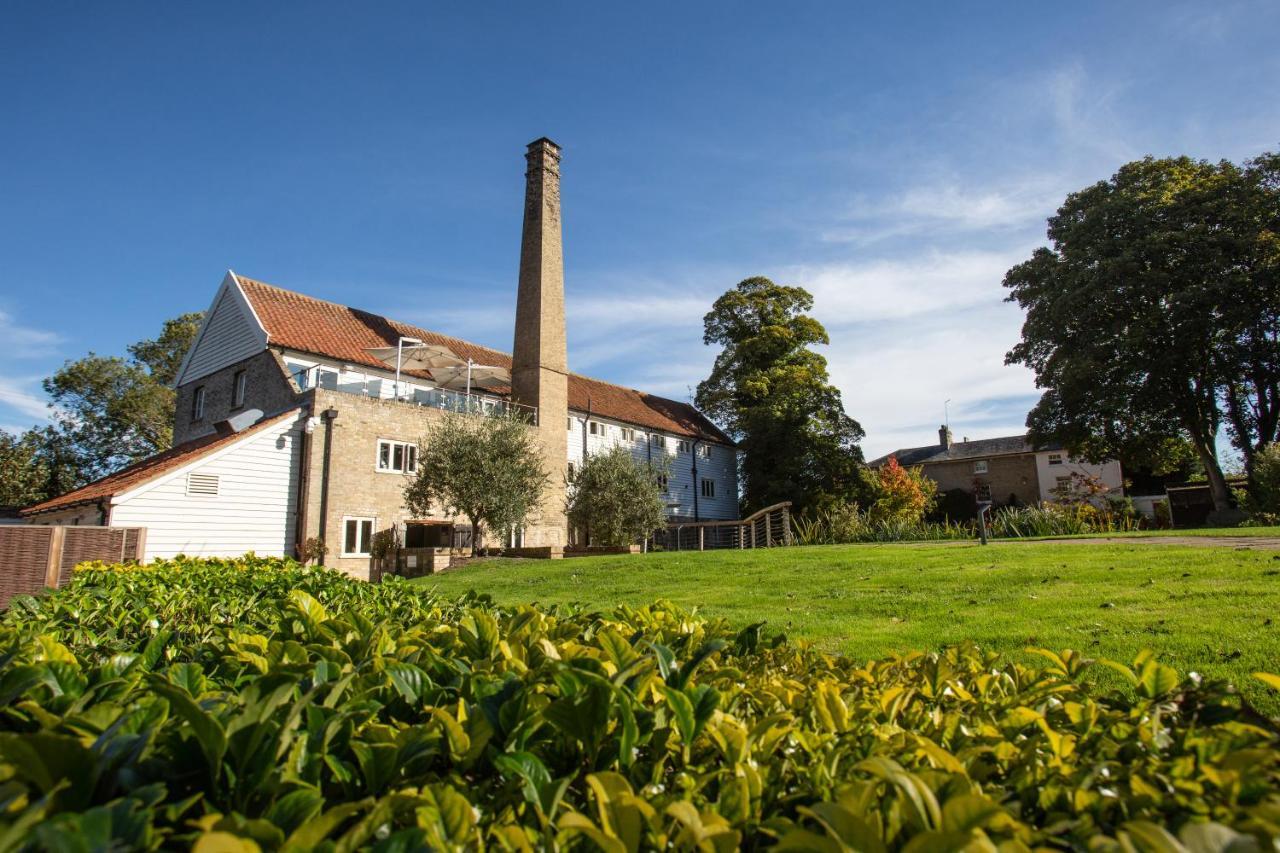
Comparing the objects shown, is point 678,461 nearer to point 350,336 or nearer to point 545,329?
point 545,329

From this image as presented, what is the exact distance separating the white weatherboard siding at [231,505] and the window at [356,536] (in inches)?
60.4

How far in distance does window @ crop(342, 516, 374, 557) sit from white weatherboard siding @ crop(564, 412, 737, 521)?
9.57 meters

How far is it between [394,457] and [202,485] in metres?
5.70

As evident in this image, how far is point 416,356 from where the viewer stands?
84.9ft

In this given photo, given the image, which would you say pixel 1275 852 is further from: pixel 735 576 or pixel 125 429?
pixel 125 429

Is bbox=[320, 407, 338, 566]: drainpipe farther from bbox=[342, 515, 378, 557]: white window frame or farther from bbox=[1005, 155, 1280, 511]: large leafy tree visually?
bbox=[1005, 155, 1280, 511]: large leafy tree

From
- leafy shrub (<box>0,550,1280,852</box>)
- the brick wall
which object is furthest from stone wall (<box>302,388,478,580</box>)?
leafy shrub (<box>0,550,1280,852</box>)

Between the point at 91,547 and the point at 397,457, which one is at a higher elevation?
the point at 397,457

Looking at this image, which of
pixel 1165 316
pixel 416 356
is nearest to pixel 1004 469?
pixel 1165 316

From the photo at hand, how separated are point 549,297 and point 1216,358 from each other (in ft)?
86.4

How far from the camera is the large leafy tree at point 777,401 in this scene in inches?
1486

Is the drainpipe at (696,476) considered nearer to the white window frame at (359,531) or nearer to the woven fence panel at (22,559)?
the white window frame at (359,531)

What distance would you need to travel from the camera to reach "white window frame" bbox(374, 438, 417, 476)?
23.2 m

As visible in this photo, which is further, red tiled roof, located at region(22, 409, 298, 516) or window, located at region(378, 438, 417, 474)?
window, located at region(378, 438, 417, 474)
